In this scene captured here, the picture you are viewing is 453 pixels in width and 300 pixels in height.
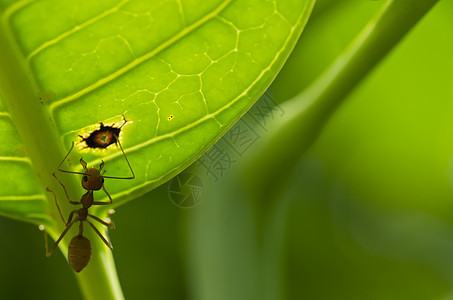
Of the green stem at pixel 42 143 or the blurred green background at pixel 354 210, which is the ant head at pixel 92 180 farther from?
the blurred green background at pixel 354 210

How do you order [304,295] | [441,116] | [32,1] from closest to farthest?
[32,1], [441,116], [304,295]

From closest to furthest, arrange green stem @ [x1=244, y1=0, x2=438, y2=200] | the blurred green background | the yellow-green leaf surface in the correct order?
1. the yellow-green leaf surface
2. green stem @ [x1=244, y1=0, x2=438, y2=200]
3. the blurred green background

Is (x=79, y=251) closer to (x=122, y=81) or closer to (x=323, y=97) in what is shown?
(x=122, y=81)

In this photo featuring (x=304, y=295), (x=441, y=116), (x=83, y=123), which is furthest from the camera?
(x=304, y=295)

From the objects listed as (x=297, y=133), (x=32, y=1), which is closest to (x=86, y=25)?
(x=32, y=1)

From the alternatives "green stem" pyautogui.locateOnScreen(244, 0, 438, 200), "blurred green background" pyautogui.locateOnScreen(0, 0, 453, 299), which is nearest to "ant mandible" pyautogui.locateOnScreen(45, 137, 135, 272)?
"green stem" pyautogui.locateOnScreen(244, 0, 438, 200)

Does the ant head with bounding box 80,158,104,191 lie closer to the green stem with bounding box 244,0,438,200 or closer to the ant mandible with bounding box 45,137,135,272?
the ant mandible with bounding box 45,137,135,272

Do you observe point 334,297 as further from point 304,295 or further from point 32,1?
point 32,1

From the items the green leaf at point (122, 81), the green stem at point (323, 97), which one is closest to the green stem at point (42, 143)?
the green leaf at point (122, 81)
